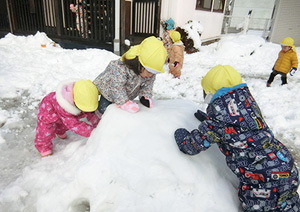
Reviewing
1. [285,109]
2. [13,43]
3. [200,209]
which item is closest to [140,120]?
[200,209]

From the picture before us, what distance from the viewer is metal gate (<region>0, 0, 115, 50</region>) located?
6750 millimetres

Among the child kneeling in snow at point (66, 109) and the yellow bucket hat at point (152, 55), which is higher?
the yellow bucket hat at point (152, 55)

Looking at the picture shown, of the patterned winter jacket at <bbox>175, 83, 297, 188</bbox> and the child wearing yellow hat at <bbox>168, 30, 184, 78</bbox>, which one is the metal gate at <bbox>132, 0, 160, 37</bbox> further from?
the patterned winter jacket at <bbox>175, 83, 297, 188</bbox>

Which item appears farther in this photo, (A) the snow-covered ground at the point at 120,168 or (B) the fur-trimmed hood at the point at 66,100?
(B) the fur-trimmed hood at the point at 66,100

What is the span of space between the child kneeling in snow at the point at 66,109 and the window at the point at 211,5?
30.8 ft

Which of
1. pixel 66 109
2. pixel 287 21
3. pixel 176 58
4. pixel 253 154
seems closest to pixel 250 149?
pixel 253 154

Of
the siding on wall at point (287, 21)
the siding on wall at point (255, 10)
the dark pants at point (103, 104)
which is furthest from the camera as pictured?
the siding on wall at point (255, 10)

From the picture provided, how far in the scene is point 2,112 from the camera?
10.2 feet

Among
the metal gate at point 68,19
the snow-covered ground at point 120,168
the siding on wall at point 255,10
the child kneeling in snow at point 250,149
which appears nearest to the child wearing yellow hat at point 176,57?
the metal gate at point 68,19

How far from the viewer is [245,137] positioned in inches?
60.3

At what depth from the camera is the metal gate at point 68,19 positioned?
266 inches

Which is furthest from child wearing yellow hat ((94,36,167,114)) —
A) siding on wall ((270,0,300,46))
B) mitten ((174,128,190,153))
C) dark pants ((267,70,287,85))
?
siding on wall ((270,0,300,46))

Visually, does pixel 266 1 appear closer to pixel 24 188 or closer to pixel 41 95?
pixel 41 95

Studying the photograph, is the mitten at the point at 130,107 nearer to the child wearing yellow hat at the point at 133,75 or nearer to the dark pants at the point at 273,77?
the child wearing yellow hat at the point at 133,75
